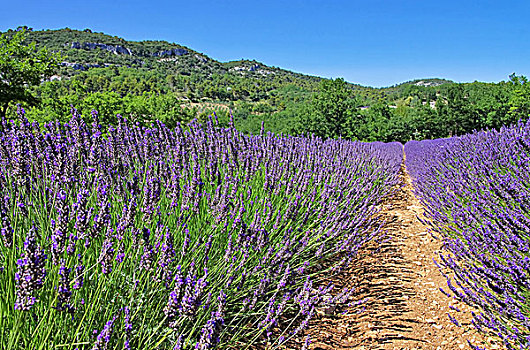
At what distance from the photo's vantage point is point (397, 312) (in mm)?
2441

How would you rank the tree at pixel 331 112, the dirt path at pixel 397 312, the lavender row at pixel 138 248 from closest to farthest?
the lavender row at pixel 138 248 < the dirt path at pixel 397 312 < the tree at pixel 331 112

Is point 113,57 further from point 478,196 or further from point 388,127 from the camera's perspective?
point 478,196

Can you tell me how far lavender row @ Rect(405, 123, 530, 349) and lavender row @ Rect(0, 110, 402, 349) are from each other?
88cm

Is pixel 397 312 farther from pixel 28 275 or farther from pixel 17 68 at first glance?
pixel 17 68

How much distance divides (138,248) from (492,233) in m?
2.19

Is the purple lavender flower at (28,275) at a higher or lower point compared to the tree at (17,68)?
lower

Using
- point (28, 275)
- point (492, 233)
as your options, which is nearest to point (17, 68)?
point (28, 275)

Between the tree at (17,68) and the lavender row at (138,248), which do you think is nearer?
the lavender row at (138,248)

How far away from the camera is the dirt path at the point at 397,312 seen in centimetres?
209

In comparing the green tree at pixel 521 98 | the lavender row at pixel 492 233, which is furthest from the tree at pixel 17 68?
the green tree at pixel 521 98

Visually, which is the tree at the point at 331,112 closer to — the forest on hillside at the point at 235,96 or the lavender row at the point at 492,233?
the forest on hillside at the point at 235,96

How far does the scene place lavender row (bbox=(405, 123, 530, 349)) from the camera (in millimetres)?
1815

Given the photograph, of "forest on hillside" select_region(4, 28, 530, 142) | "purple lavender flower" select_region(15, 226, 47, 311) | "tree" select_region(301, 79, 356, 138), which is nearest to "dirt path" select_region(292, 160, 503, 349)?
"purple lavender flower" select_region(15, 226, 47, 311)

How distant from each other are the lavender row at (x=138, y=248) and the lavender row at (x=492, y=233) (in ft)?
2.88
